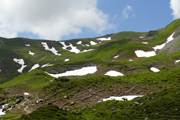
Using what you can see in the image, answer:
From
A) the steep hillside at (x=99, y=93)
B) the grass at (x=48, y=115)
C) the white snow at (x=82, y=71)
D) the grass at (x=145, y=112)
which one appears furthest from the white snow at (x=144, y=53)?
the grass at (x=48, y=115)

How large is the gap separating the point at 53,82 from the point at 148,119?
126ft

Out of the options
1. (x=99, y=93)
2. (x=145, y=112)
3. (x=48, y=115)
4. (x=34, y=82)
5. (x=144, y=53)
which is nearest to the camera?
(x=48, y=115)

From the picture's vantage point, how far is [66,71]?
11512 cm

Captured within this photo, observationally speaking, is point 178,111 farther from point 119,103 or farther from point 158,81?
point 158,81

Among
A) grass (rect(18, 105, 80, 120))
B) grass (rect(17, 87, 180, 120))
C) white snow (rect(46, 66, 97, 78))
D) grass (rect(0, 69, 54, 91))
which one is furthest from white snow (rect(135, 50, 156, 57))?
grass (rect(18, 105, 80, 120))

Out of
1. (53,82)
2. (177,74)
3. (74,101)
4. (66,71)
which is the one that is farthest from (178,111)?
(66,71)

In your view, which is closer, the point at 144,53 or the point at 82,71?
the point at 82,71

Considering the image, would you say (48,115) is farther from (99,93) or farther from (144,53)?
(144,53)

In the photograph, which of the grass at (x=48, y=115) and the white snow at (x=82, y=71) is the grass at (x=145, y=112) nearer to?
the grass at (x=48, y=115)

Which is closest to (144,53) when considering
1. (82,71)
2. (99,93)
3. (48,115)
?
(82,71)

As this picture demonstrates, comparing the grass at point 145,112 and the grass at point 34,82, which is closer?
the grass at point 145,112

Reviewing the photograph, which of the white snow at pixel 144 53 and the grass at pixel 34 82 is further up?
the white snow at pixel 144 53

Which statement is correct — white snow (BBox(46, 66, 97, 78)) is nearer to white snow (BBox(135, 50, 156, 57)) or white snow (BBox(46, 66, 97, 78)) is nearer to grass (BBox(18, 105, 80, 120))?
white snow (BBox(135, 50, 156, 57))

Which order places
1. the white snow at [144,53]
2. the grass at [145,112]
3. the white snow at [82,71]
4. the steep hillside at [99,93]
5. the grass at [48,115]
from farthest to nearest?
1. the white snow at [144,53]
2. the white snow at [82,71]
3. the steep hillside at [99,93]
4. the grass at [48,115]
5. the grass at [145,112]
